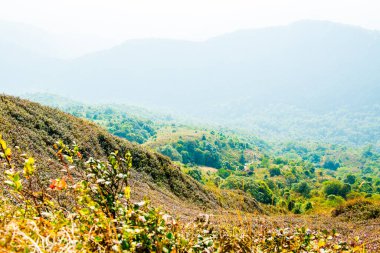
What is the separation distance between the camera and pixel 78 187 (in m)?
4.02

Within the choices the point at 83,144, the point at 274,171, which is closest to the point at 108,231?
the point at 83,144

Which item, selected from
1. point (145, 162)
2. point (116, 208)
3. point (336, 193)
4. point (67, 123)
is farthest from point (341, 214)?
point (336, 193)

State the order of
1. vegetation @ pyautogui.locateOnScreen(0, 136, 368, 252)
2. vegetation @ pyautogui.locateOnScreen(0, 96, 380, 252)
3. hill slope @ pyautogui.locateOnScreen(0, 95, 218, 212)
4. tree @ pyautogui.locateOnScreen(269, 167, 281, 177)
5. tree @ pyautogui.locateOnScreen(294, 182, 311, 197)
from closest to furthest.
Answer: vegetation @ pyautogui.locateOnScreen(0, 136, 368, 252)
vegetation @ pyautogui.locateOnScreen(0, 96, 380, 252)
hill slope @ pyautogui.locateOnScreen(0, 95, 218, 212)
tree @ pyautogui.locateOnScreen(294, 182, 311, 197)
tree @ pyautogui.locateOnScreen(269, 167, 281, 177)

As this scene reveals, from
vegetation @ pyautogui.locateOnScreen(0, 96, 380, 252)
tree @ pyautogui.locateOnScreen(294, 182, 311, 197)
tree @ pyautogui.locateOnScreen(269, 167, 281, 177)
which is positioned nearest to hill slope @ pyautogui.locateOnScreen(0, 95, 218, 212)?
vegetation @ pyautogui.locateOnScreen(0, 96, 380, 252)

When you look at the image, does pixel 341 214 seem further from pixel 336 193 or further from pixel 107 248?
pixel 336 193

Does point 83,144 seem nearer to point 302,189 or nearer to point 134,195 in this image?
point 134,195

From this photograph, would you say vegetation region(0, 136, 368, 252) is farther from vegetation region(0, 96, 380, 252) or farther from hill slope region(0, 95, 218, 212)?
hill slope region(0, 95, 218, 212)

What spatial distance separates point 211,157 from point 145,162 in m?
121

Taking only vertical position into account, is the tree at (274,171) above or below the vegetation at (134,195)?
below

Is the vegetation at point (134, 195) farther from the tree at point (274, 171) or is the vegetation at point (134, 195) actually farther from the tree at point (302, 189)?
the tree at point (274, 171)

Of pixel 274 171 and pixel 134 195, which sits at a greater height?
pixel 134 195

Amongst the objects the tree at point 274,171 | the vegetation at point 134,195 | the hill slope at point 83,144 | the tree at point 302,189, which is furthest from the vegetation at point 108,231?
the tree at point 274,171

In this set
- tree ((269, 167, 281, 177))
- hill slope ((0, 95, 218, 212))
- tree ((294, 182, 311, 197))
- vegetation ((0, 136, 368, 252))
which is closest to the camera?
vegetation ((0, 136, 368, 252))

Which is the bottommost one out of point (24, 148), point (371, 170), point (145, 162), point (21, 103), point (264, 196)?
point (371, 170)
